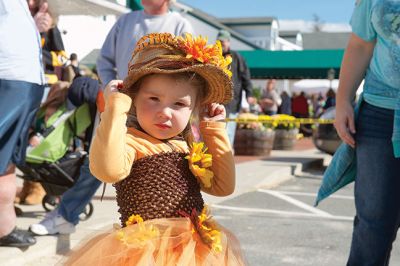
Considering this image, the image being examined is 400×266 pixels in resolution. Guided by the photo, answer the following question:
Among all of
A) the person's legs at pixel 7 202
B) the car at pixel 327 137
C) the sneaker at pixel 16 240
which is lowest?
the car at pixel 327 137

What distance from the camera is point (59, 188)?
517 cm

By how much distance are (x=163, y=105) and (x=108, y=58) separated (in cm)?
235

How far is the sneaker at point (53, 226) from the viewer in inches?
177

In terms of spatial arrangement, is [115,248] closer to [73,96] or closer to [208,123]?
[208,123]

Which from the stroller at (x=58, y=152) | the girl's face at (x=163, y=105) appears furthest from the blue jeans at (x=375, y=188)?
the stroller at (x=58, y=152)

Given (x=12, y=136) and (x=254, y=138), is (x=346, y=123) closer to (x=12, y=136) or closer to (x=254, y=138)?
(x=12, y=136)

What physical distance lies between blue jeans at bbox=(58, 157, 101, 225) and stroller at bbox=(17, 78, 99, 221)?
1.29ft

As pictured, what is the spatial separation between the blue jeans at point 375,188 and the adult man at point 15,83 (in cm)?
→ 200

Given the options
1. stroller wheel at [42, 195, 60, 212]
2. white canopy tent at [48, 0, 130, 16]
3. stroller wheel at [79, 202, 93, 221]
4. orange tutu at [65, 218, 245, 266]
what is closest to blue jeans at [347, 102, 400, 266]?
orange tutu at [65, 218, 245, 266]

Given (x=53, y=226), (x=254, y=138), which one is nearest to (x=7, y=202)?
(x=53, y=226)

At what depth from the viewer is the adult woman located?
2867 millimetres

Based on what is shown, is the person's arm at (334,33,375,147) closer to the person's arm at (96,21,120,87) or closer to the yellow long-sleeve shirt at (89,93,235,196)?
the yellow long-sleeve shirt at (89,93,235,196)

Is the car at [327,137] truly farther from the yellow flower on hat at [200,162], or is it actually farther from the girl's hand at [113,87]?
the girl's hand at [113,87]

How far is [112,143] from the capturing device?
2281 millimetres
